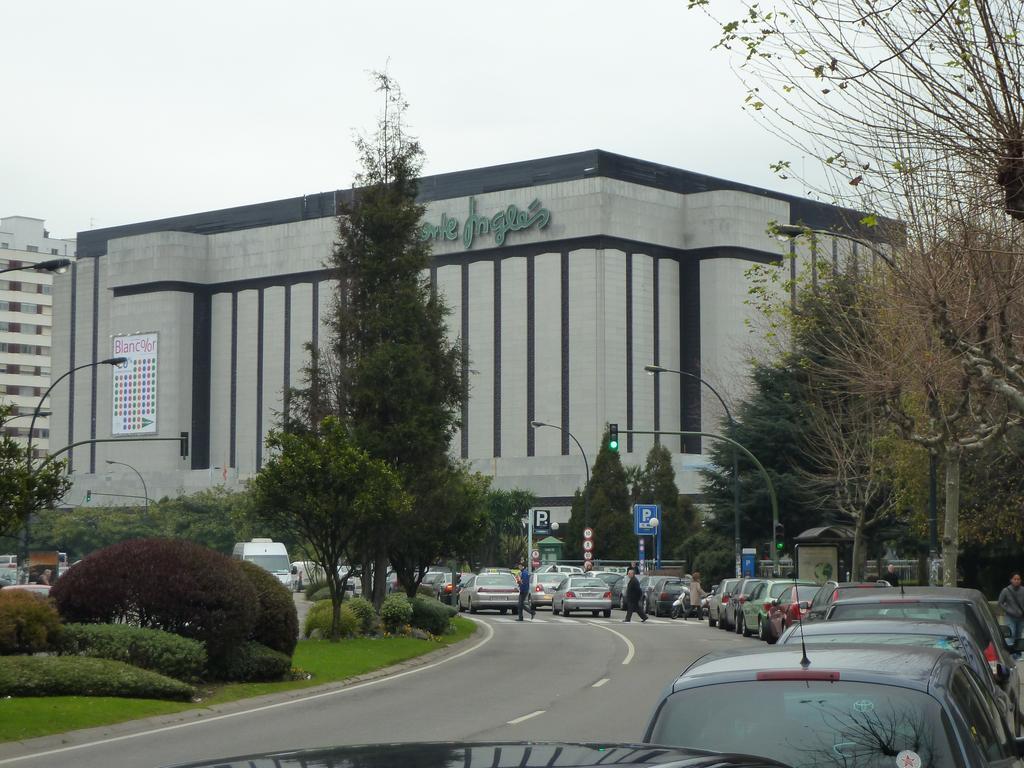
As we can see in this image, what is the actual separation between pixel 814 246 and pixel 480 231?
84662mm

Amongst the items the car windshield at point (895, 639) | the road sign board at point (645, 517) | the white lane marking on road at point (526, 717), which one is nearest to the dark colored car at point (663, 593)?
the road sign board at point (645, 517)

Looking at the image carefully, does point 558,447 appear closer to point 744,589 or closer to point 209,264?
point 209,264

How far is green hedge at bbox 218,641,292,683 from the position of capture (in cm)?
2225

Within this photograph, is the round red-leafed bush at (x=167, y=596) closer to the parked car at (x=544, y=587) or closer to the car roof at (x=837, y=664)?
the car roof at (x=837, y=664)

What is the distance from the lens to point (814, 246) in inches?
1034

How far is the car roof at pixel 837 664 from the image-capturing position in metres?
6.14

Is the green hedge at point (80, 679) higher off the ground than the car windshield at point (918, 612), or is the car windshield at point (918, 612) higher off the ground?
the car windshield at point (918, 612)

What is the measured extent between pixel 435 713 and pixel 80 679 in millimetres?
4699

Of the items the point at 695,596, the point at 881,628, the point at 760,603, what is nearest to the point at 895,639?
the point at 881,628

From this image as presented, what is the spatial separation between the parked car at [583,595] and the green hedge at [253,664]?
3059 centimetres

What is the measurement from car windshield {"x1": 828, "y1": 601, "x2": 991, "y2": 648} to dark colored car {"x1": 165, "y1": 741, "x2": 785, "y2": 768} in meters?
8.84

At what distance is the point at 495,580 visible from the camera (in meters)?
54.1

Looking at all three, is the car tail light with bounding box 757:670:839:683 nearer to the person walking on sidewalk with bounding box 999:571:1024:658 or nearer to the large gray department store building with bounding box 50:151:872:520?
the person walking on sidewalk with bounding box 999:571:1024:658

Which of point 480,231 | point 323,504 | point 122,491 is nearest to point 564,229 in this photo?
point 480,231
